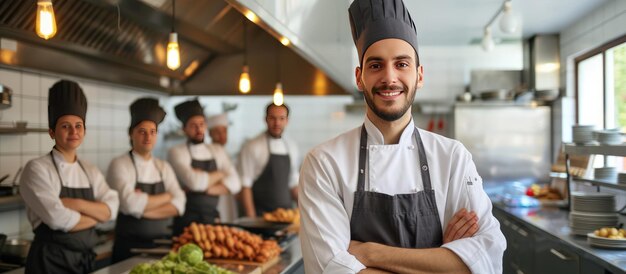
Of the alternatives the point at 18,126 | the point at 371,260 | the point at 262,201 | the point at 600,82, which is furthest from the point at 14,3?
the point at 600,82

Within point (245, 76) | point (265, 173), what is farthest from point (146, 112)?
point (265, 173)

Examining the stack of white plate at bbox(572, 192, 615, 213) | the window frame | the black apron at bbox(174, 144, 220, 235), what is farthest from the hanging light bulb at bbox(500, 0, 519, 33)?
the black apron at bbox(174, 144, 220, 235)

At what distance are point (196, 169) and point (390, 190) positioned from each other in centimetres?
352

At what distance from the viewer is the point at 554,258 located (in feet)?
13.7

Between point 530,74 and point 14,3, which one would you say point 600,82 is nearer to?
point 530,74

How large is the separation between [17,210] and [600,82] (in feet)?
17.4

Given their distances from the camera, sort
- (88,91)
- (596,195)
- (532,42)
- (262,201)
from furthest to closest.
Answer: (532,42) < (262,201) < (88,91) < (596,195)

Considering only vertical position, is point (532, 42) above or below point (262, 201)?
above

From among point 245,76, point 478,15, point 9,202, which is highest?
point 478,15

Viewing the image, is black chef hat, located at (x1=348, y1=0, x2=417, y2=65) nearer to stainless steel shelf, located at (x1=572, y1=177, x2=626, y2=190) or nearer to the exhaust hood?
the exhaust hood

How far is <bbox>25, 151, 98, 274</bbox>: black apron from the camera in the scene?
10.7 ft

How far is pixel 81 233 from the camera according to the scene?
133 inches

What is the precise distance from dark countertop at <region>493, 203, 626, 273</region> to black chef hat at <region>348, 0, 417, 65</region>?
174cm

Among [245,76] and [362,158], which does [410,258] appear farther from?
[245,76]
